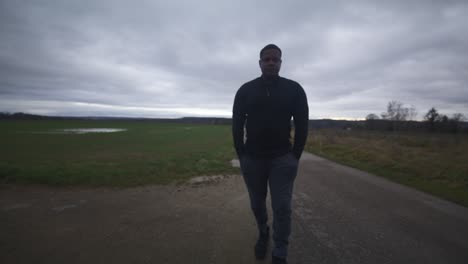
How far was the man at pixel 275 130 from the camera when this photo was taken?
196 centimetres

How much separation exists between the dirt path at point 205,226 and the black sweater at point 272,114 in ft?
4.21

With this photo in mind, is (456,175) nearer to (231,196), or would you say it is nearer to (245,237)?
(231,196)

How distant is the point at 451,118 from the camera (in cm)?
4700

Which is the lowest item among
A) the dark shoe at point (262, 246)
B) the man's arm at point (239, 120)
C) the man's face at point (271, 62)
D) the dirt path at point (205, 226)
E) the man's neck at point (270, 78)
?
the dirt path at point (205, 226)

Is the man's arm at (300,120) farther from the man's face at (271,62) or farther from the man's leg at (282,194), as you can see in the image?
the man's face at (271,62)

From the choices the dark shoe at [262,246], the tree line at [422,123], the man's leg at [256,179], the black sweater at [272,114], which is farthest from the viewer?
the tree line at [422,123]

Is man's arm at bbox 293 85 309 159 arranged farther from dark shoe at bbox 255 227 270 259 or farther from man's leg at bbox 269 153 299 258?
dark shoe at bbox 255 227 270 259

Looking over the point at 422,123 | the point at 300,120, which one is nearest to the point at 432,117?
the point at 422,123

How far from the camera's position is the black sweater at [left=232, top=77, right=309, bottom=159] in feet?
6.38

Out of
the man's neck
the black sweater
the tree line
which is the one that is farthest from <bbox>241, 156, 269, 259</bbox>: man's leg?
the tree line

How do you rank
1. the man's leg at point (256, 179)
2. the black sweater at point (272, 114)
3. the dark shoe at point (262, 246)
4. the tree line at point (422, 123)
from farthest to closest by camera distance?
the tree line at point (422, 123)
the dark shoe at point (262, 246)
the man's leg at point (256, 179)
the black sweater at point (272, 114)

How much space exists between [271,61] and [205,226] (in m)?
2.45

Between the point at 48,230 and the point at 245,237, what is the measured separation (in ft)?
9.01

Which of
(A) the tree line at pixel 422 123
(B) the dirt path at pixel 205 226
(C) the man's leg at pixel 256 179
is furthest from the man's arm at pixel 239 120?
(A) the tree line at pixel 422 123
